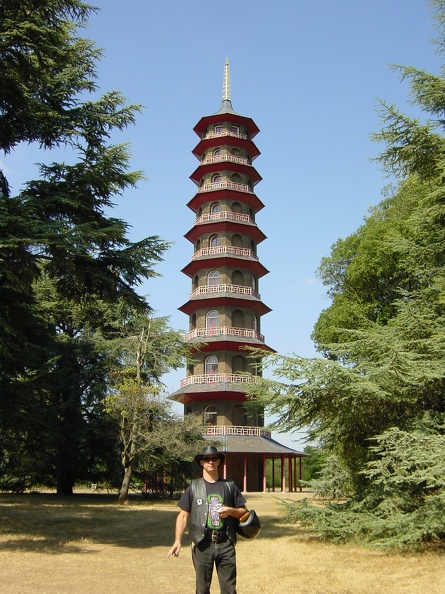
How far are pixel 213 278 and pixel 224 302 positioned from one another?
6.55 feet

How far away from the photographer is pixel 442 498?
8.90 meters

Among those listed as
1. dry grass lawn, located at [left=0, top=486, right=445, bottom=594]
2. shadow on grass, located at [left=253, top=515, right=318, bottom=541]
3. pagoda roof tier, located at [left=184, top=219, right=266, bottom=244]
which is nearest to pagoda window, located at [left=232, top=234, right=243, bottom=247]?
pagoda roof tier, located at [left=184, top=219, right=266, bottom=244]

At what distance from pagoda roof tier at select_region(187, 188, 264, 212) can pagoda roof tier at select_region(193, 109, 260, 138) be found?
16.4 ft

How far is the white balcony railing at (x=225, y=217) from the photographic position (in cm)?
3578

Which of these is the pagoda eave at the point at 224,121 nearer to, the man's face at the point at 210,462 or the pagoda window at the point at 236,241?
the pagoda window at the point at 236,241

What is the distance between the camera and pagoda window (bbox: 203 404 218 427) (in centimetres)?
3366

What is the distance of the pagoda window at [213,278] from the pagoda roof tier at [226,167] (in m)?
6.75

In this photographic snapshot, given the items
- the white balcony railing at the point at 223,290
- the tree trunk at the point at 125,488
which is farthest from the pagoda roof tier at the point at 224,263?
the tree trunk at the point at 125,488

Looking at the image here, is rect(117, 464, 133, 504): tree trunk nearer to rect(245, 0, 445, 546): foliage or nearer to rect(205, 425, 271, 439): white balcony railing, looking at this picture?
rect(205, 425, 271, 439): white balcony railing

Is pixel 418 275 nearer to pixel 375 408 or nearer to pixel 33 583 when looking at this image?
pixel 375 408

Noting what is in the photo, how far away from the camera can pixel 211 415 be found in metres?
33.9

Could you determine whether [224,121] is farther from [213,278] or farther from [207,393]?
[207,393]

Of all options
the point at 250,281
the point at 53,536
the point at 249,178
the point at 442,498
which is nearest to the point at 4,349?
the point at 53,536

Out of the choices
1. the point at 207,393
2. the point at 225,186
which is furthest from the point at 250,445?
the point at 225,186
